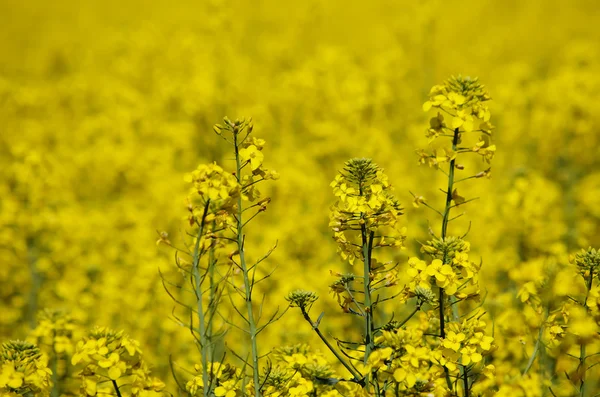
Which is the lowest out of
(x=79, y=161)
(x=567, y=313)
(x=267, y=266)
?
(x=567, y=313)

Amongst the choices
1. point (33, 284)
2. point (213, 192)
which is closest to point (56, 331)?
point (213, 192)

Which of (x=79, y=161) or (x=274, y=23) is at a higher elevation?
(x=274, y=23)

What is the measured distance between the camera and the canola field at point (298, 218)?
2.39 m

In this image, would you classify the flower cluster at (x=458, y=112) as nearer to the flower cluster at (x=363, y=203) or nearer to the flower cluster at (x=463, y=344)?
A: the flower cluster at (x=363, y=203)

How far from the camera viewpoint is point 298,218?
6.43 metres

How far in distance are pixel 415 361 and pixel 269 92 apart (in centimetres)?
861

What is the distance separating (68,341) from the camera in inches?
126

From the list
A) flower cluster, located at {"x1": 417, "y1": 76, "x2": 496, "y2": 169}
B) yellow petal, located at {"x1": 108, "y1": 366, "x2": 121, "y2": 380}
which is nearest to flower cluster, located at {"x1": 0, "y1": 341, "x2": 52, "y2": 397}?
yellow petal, located at {"x1": 108, "y1": 366, "x2": 121, "y2": 380}

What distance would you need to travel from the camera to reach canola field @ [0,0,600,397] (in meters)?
2.39

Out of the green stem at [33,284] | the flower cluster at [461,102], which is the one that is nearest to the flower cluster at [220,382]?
the flower cluster at [461,102]

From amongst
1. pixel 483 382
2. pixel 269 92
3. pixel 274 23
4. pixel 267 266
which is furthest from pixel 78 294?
pixel 274 23

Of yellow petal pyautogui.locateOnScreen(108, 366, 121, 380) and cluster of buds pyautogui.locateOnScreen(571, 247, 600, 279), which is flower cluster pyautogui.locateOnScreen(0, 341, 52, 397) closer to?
yellow petal pyautogui.locateOnScreen(108, 366, 121, 380)

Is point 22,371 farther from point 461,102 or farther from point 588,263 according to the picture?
point 588,263

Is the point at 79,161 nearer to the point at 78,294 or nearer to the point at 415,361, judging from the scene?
the point at 78,294
